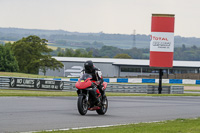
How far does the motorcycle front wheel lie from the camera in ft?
44.2

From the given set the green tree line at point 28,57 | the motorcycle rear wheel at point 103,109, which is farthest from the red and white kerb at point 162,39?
the green tree line at point 28,57

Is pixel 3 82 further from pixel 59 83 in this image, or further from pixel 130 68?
pixel 130 68

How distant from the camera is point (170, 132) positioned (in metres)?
9.91

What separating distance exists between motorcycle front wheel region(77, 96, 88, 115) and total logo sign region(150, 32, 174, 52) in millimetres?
22579

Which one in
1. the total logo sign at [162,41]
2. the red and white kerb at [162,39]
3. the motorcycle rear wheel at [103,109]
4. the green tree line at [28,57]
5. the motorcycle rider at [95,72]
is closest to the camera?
the motorcycle rider at [95,72]

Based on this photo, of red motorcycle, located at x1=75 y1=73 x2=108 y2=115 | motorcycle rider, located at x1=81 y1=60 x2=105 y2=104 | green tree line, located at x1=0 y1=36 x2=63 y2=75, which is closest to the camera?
red motorcycle, located at x1=75 y1=73 x2=108 y2=115

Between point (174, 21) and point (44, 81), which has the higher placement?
point (174, 21)

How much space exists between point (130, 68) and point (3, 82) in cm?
6804

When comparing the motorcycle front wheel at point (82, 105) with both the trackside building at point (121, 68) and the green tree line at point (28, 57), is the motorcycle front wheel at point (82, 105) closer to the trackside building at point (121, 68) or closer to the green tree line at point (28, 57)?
the green tree line at point (28, 57)

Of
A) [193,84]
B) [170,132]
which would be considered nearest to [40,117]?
[170,132]

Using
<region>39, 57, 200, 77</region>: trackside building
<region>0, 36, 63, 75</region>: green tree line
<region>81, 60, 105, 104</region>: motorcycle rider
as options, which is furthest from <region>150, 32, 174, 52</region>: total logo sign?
<region>39, 57, 200, 77</region>: trackside building

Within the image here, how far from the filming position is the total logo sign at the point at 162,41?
117ft

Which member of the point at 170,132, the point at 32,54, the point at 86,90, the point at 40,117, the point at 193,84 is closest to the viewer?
the point at 170,132

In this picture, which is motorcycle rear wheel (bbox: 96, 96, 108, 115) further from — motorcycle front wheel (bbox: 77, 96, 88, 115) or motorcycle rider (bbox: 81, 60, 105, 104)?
motorcycle front wheel (bbox: 77, 96, 88, 115)
